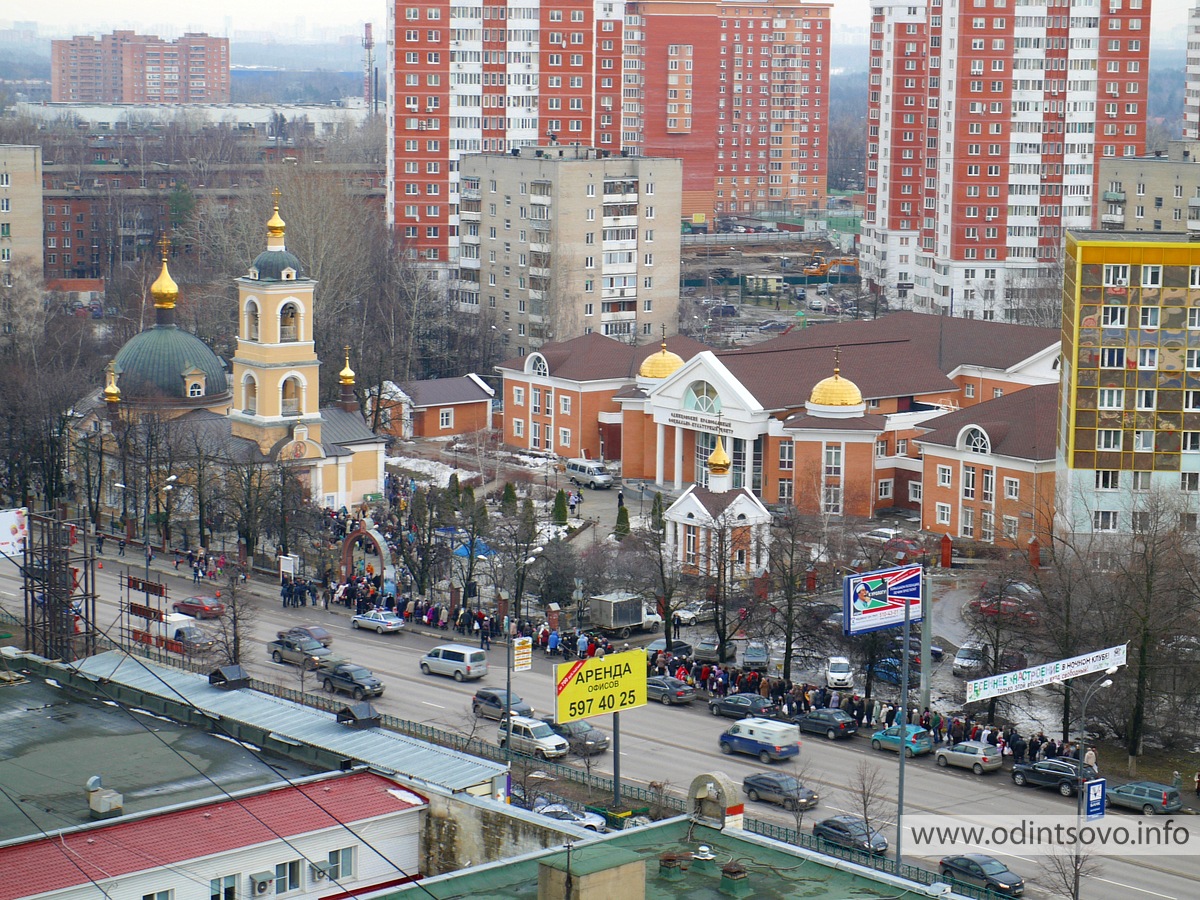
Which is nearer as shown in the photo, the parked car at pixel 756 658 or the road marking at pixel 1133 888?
the road marking at pixel 1133 888

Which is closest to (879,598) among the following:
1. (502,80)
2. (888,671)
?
(888,671)

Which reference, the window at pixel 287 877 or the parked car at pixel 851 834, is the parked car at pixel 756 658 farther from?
the window at pixel 287 877

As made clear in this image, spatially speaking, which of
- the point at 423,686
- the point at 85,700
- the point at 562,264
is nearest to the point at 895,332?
the point at 562,264

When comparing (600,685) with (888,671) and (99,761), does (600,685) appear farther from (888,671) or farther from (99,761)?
(888,671)

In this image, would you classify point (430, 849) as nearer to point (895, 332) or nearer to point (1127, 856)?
point (1127, 856)

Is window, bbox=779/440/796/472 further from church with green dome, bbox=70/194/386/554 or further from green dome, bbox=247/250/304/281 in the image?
green dome, bbox=247/250/304/281

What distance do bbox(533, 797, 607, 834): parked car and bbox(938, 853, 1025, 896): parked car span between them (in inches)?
232

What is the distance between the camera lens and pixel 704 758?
4534 centimetres

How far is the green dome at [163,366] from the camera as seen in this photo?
7362 centimetres

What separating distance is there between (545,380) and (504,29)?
3825 centimetres

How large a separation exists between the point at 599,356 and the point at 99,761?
50.5 metres

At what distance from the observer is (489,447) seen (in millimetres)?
84188

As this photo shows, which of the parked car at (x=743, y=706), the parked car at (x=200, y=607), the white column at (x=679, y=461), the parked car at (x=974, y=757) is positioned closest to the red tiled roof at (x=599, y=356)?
the white column at (x=679, y=461)

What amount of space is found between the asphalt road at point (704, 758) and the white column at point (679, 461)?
19042 mm
